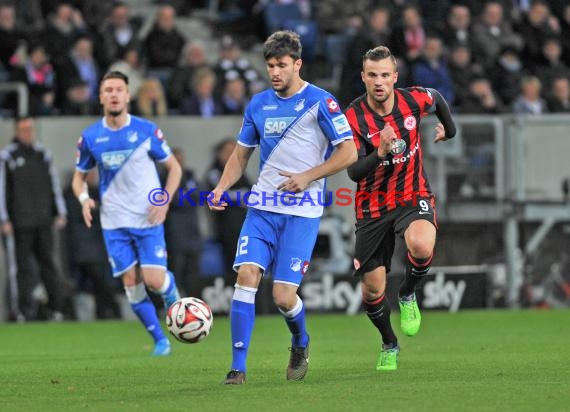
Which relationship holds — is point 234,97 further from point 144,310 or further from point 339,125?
point 339,125

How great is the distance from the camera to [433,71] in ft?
66.9

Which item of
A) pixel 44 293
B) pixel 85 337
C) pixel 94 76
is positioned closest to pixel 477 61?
pixel 94 76

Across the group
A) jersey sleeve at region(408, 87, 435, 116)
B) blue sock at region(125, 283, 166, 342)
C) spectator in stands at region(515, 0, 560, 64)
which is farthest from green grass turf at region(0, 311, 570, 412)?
spectator in stands at region(515, 0, 560, 64)

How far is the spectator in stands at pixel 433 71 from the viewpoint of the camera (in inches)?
797

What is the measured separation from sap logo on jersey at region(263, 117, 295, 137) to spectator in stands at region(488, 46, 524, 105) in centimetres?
1326

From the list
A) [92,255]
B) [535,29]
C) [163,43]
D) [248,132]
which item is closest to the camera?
[248,132]

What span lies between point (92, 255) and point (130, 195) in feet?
19.7

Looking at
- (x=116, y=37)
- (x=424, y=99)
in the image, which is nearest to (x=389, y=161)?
(x=424, y=99)

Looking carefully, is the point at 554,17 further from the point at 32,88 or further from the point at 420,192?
the point at 420,192

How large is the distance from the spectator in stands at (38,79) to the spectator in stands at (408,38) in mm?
5314

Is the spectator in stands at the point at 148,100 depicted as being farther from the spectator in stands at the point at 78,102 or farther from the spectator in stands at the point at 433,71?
the spectator in stands at the point at 433,71

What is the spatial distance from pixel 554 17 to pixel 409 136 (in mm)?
14756

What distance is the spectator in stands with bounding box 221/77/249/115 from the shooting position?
1981 centimetres

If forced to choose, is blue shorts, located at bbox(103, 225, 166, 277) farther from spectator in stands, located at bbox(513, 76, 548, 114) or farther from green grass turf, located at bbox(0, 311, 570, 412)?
spectator in stands, located at bbox(513, 76, 548, 114)
